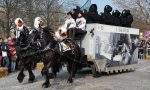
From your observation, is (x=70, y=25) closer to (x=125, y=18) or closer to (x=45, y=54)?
(x=45, y=54)

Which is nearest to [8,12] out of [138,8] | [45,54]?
[45,54]

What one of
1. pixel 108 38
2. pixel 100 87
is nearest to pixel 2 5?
pixel 108 38

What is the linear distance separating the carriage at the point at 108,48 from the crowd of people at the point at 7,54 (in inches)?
166

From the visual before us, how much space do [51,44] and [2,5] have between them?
16960 millimetres

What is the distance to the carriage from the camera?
16.3 meters

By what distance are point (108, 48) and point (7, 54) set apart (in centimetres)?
510

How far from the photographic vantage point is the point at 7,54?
63.5 ft

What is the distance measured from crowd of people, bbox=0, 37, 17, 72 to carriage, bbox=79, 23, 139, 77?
422cm

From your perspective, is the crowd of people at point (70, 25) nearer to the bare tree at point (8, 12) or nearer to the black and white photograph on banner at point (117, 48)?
the black and white photograph on banner at point (117, 48)

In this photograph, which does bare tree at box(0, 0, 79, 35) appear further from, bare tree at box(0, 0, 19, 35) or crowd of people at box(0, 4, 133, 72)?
crowd of people at box(0, 4, 133, 72)

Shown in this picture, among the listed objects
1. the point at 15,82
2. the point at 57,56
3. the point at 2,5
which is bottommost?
the point at 15,82

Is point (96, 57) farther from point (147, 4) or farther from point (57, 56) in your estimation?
point (147, 4)

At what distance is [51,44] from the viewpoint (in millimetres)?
14438

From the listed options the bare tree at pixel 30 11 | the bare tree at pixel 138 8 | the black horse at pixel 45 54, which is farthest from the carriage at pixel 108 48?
→ the bare tree at pixel 138 8
